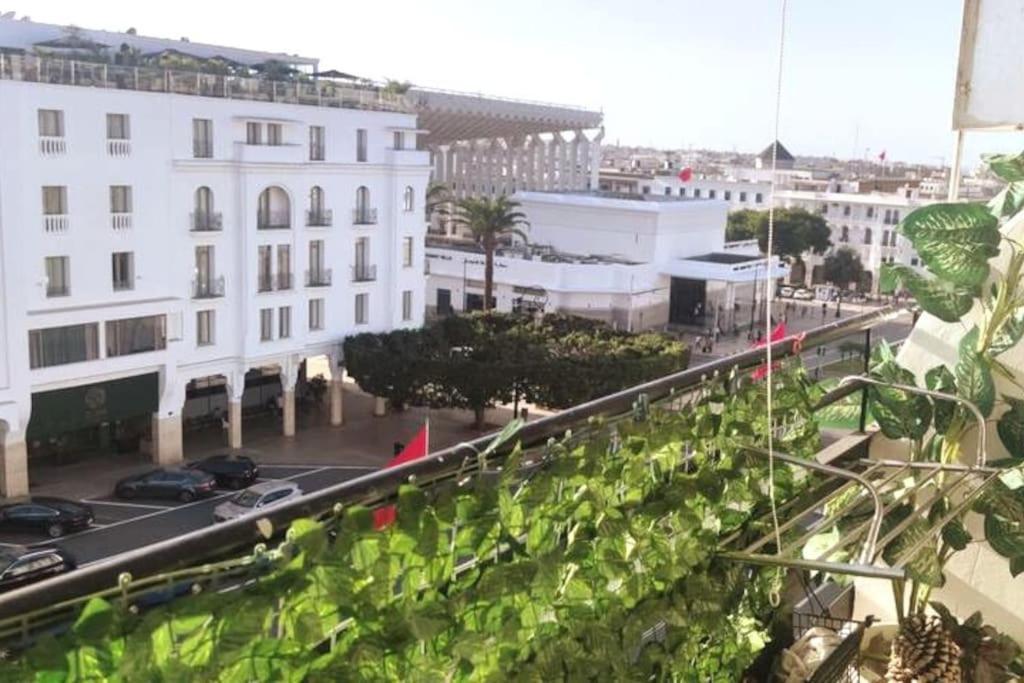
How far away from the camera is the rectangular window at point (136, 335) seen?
18.0 m

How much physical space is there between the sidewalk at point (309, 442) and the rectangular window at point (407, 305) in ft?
6.85

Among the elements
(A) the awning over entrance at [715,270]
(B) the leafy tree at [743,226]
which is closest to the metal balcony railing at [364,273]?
(A) the awning over entrance at [715,270]

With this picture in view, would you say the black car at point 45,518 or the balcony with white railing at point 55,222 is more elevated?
the balcony with white railing at point 55,222

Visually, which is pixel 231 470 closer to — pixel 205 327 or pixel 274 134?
pixel 205 327

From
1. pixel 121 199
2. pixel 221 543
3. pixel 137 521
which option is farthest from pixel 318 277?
pixel 221 543

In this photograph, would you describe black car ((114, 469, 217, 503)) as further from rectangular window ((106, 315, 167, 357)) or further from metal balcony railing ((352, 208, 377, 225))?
metal balcony railing ((352, 208, 377, 225))

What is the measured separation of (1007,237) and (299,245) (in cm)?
1893

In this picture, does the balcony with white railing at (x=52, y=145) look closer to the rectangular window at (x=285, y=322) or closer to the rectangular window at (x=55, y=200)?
the rectangular window at (x=55, y=200)

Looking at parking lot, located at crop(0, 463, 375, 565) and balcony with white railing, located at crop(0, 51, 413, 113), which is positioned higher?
balcony with white railing, located at crop(0, 51, 413, 113)

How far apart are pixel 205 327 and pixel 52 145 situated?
447 cm

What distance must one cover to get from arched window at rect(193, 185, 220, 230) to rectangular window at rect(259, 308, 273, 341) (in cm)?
197

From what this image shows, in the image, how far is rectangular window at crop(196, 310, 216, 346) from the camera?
19.7 meters

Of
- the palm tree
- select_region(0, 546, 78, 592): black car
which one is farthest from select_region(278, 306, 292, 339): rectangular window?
the palm tree

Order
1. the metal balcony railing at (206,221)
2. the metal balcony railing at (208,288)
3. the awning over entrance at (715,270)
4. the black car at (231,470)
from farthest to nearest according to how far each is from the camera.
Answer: the awning over entrance at (715,270) < the metal balcony railing at (208,288) < the metal balcony railing at (206,221) < the black car at (231,470)
